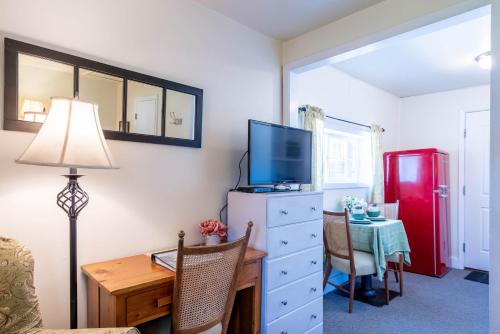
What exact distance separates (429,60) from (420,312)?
2515mm

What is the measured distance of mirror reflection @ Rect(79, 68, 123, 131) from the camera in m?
1.62

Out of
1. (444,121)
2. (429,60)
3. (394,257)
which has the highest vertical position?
(429,60)

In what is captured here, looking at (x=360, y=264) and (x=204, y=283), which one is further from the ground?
(x=204, y=283)

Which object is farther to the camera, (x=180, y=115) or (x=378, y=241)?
(x=378, y=241)

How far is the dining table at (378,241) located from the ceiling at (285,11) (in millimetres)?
1911

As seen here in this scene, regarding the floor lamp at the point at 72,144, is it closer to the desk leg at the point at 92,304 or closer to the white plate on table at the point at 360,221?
the desk leg at the point at 92,304

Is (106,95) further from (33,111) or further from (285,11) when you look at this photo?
(285,11)

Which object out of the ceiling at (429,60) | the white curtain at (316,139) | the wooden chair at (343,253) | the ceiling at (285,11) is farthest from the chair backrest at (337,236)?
the ceiling at (285,11)

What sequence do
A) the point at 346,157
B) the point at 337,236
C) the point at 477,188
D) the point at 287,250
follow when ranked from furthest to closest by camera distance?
the point at 477,188 → the point at 346,157 → the point at 337,236 → the point at 287,250

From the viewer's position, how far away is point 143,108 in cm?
184

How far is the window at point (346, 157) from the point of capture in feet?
11.4

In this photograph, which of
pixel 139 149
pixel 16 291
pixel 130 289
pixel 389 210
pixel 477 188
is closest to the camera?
pixel 16 291

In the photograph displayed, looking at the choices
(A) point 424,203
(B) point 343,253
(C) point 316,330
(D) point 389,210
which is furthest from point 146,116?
(A) point 424,203

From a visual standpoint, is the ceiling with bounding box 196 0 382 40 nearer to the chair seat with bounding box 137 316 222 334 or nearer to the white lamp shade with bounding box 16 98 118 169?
the white lamp shade with bounding box 16 98 118 169
